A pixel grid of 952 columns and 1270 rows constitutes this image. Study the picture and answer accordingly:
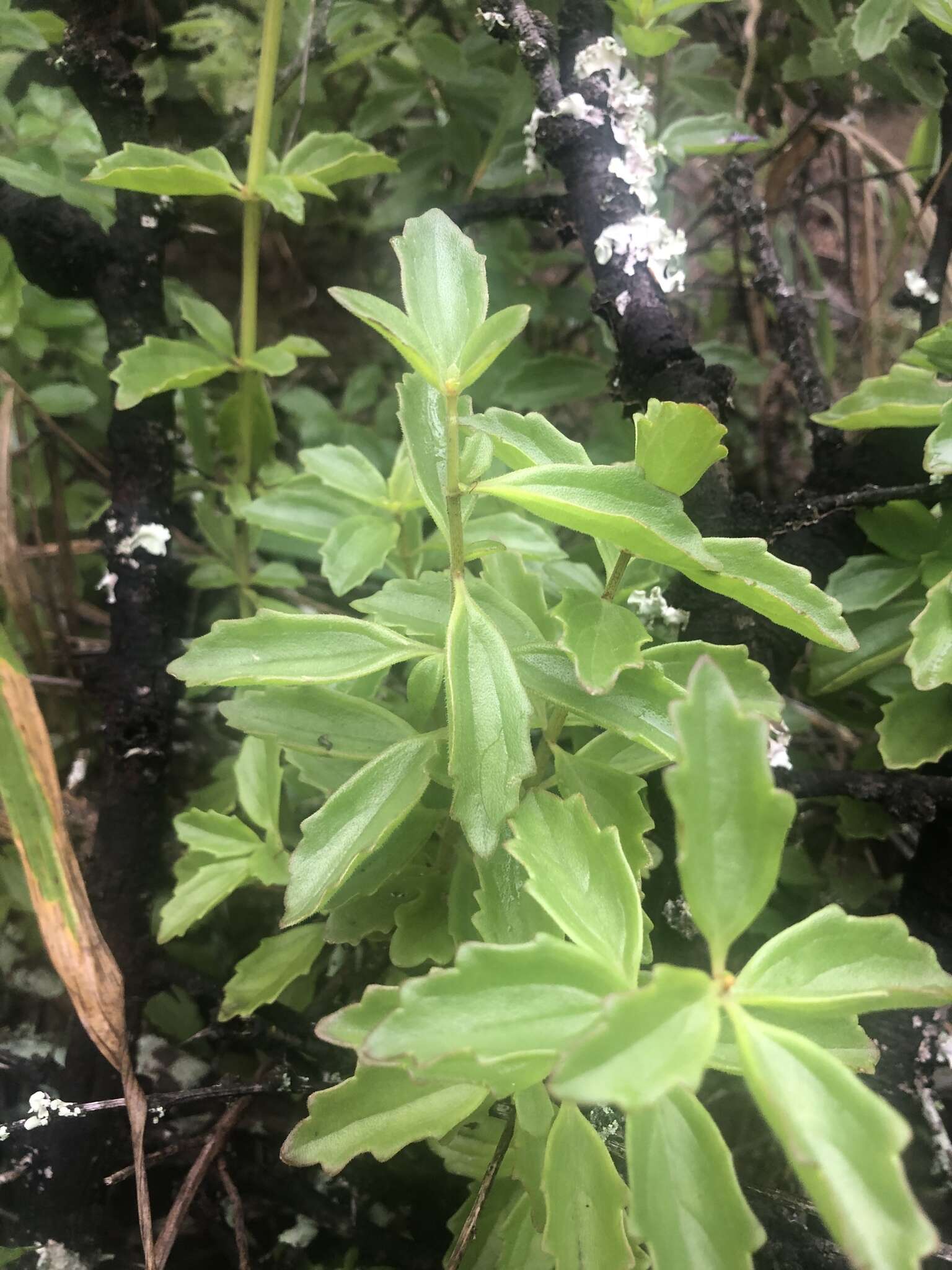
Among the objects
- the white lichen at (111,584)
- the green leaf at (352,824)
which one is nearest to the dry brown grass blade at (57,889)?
the white lichen at (111,584)

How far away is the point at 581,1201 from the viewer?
0.49 metres

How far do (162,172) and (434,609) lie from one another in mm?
484

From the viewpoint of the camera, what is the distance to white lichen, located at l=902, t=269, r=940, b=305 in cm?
87

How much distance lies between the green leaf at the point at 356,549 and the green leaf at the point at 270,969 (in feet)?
1.09

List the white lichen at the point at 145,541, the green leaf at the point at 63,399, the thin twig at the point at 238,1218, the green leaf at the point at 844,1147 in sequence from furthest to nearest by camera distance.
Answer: the green leaf at the point at 63,399, the white lichen at the point at 145,541, the thin twig at the point at 238,1218, the green leaf at the point at 844,1147

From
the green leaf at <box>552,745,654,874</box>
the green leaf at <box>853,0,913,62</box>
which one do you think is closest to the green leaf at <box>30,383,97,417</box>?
the green leaf at <box>552,745,654,874</box>

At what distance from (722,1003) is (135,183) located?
83cm

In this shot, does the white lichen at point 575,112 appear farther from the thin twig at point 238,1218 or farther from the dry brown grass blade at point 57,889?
the thin twig at point 238,1218

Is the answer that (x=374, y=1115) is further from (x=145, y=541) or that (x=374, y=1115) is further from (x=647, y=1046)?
(x=145, y=541)

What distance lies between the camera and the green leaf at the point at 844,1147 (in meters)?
0.32

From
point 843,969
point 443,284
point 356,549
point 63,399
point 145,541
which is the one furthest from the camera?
point 63,399

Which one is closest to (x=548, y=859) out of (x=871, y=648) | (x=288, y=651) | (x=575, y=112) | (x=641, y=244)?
(x=288, y=651)

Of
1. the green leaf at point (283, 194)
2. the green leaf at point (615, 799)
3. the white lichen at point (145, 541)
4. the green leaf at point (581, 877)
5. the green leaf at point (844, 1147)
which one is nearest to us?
the green leaf at point (844, 1147)

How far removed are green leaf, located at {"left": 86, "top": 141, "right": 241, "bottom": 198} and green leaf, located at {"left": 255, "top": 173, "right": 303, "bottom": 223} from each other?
0.03 metres
